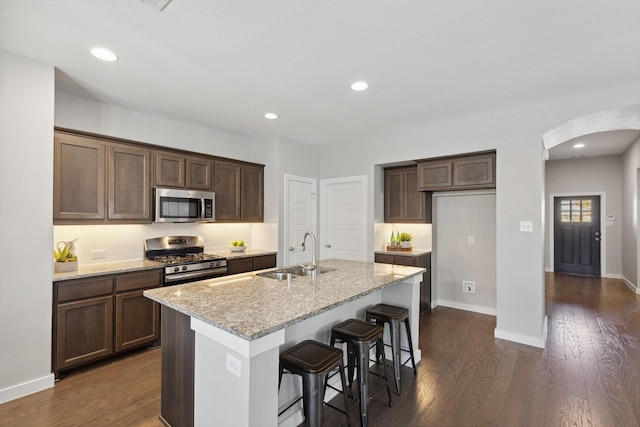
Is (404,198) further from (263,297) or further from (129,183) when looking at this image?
(129,183)

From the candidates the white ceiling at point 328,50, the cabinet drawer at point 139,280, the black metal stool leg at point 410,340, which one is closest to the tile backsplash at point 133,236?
the cabinet drawer at point 139,280

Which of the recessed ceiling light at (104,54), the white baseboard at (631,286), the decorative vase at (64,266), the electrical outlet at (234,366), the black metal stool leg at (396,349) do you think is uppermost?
the recessed ceiling light at (104,54)

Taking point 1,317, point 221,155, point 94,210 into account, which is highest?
point 221,155

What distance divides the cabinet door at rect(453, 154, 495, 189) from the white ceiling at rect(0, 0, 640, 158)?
2.14 ft

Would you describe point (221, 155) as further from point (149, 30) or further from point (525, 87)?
point (525, 87)

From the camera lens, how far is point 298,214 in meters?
5.04

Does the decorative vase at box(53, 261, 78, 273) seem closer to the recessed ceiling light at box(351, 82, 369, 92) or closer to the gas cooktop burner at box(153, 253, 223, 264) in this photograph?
the gas cooktop burner at box(153, 253, 223, 264)

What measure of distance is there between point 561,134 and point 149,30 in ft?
13.9

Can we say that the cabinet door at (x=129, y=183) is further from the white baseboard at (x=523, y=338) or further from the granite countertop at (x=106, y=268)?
the white baseboard at (x=523, y=338)

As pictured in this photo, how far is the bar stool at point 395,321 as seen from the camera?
2.52 meters

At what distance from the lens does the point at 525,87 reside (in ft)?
9.71

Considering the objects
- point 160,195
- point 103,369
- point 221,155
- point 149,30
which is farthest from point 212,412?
Result: point 221,155

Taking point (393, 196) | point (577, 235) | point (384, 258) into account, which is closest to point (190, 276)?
point (384, 258)

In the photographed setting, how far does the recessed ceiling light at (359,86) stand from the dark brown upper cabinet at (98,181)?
2.43 m
